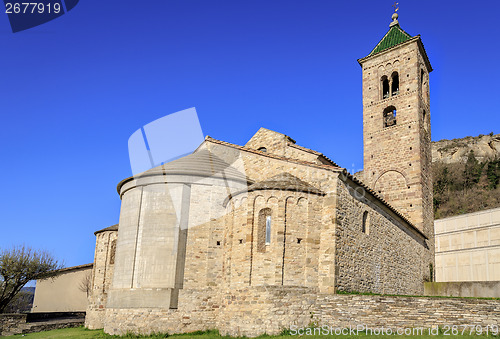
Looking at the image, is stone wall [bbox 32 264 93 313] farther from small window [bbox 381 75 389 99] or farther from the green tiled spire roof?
the green tiled spire roof

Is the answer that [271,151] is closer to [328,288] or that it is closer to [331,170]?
[331,170]

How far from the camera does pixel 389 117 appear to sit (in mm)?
→ 26453

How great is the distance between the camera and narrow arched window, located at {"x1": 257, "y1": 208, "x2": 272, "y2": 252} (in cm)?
1385

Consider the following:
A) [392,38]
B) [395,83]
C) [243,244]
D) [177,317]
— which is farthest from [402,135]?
[177,317]

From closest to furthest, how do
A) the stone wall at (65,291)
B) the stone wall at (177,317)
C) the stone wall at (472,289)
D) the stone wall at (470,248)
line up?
1. the stone wall at (177,317)
2. the stone wall at (472,289)
3. the stone wall at (470,248)
4. the stone wall at (65,291)

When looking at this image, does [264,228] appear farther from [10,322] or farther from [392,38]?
[392,38]

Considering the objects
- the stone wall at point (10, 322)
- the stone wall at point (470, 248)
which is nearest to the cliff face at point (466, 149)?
the stone wall at point (470, 248)

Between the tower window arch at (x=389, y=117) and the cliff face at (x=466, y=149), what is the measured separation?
59032mm

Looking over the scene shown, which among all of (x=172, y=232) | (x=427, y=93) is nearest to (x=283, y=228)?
(x=172, y=232)

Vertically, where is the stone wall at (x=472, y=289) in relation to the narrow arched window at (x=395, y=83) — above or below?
below

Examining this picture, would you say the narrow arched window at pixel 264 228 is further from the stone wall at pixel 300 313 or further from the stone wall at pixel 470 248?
the stone wall at pixel 470 248

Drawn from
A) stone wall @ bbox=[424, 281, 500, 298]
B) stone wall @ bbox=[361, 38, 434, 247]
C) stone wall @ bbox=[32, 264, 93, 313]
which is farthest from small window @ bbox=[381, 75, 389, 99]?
stone wall @ bbox=[32, 264, 93, 313]

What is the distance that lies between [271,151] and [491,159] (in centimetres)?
6761

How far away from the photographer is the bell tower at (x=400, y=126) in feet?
79.3
